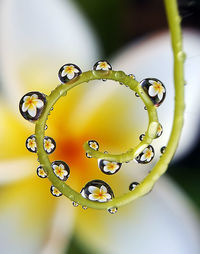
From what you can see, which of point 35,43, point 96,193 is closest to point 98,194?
point 96,193

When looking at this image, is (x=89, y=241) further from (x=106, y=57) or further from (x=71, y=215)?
(x=106, y=57)

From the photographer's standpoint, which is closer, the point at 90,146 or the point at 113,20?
the point at 90,146

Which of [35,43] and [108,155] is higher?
[35,43]

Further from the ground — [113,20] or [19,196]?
[113,20]

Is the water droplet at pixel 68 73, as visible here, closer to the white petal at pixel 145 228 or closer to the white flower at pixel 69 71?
the white flower at pixel 69 71

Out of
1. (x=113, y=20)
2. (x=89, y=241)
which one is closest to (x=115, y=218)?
(x=89, y=241)

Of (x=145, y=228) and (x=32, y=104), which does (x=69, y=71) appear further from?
(x=145, y=228)

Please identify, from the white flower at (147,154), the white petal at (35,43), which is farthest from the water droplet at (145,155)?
the white petal at (35,43)
